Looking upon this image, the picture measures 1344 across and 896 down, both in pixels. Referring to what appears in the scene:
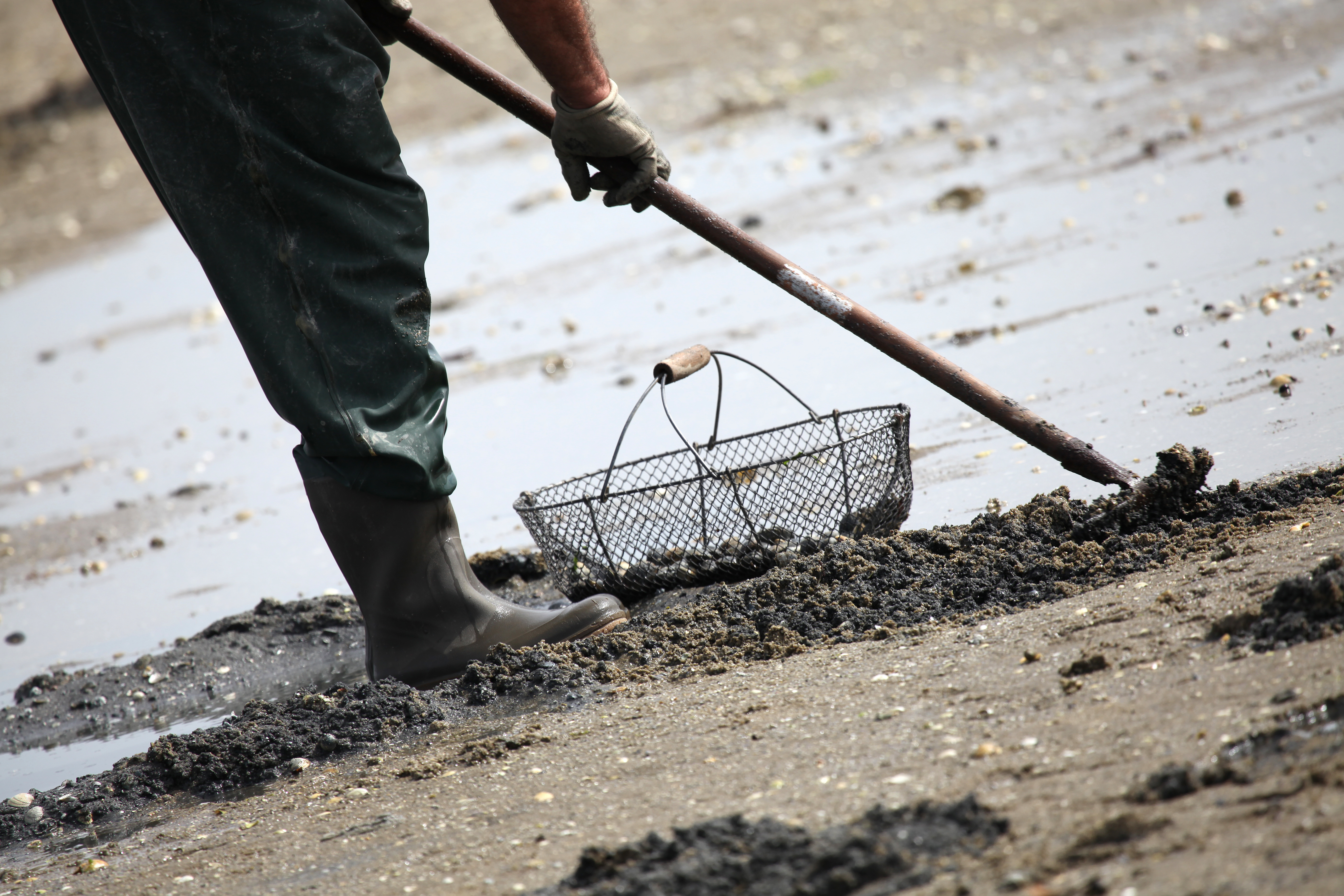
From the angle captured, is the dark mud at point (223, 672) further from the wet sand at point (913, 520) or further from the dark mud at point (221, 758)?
the dark mud at point (221, 758)

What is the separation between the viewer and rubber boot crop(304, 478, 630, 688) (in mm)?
2654

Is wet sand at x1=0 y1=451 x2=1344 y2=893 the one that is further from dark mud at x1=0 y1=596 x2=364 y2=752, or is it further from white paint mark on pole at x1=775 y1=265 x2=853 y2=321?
white paint mark on pole at x1=775 y1=265 x2=853 y2=321

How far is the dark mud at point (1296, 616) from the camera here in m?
1.91

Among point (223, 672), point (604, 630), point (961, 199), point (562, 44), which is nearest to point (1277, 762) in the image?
point (604, 630)

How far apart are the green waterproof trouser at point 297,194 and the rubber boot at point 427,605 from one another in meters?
0.12

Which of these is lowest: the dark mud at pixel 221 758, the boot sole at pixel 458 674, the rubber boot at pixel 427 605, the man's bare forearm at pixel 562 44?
the dark mud at pixel 221 758

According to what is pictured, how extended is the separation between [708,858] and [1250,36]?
9383 mm

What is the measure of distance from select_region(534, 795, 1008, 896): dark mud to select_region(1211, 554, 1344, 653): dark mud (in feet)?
2.08

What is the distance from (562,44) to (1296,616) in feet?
6.13

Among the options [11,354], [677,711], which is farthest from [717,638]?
[11,354]

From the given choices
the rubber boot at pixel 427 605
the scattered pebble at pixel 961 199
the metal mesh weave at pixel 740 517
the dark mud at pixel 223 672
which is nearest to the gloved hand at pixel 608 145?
the metal mesh weave at pixel 740 517

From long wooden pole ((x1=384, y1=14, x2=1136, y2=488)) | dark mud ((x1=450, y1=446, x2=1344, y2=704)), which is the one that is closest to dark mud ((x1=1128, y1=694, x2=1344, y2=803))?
dark mud ((x1=450, y1=446, x2=1344, y2=704))

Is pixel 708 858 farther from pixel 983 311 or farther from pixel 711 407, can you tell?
pixel 983 311

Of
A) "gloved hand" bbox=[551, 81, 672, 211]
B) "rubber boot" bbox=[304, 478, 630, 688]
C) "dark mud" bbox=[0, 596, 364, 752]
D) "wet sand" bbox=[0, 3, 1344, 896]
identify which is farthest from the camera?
"dark mud" bbox=[0, 596, 364, 752]
